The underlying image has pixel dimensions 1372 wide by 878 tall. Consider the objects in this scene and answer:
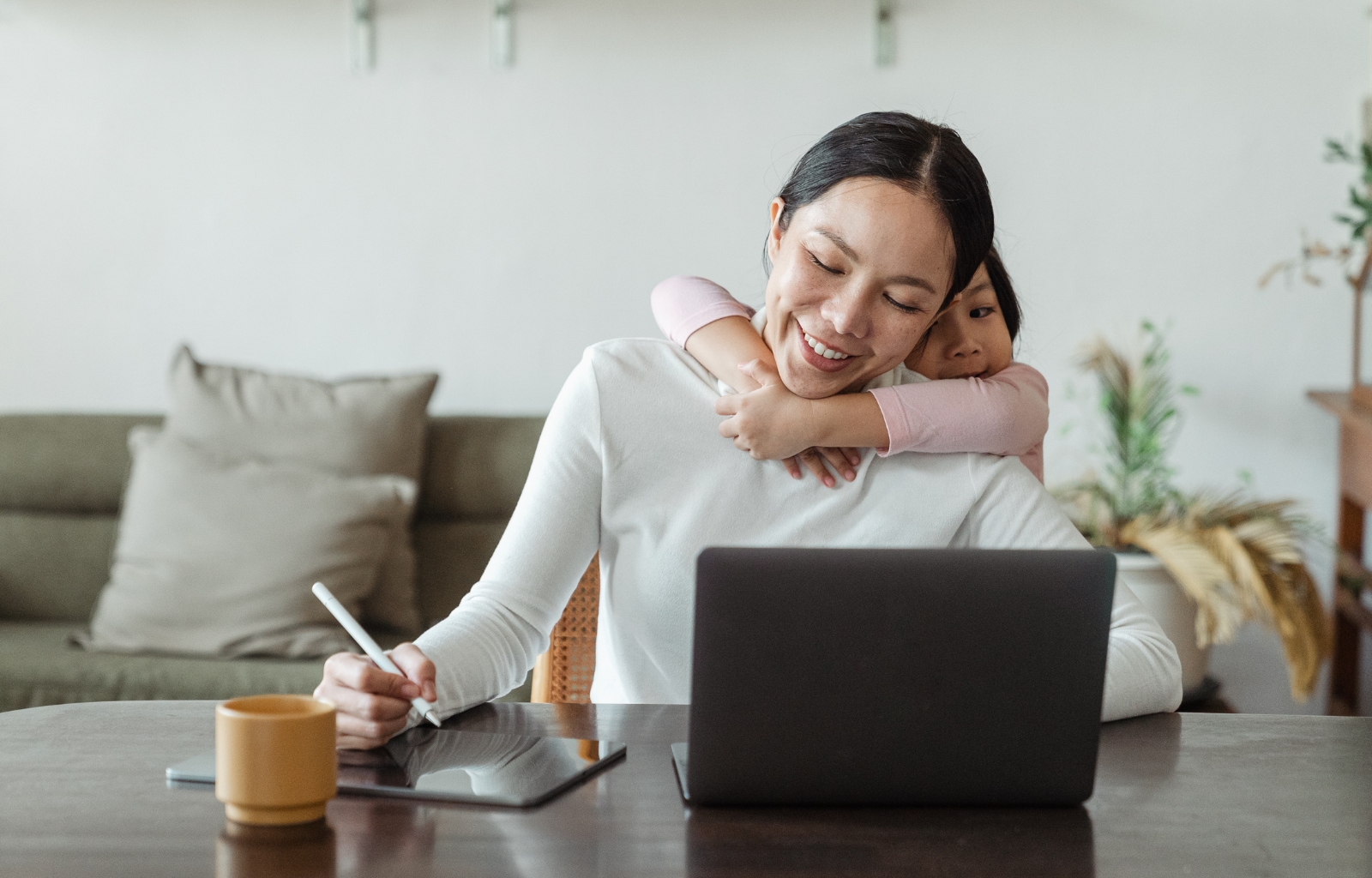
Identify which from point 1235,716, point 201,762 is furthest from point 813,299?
point 201,762

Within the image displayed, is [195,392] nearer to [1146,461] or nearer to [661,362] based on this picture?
[661,362]

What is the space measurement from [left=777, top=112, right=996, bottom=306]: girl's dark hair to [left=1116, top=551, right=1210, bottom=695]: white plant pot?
1.43 meters

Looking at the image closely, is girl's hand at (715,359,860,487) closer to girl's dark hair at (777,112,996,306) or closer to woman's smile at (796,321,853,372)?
woman's smile at (796,321,853,372)

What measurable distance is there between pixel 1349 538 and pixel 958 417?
2.00 m

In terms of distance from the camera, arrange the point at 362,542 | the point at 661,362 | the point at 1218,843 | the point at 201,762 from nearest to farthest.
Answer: the point at 1218,843 < the point at 201,762 < the point at 661,362 < the point at 362,542

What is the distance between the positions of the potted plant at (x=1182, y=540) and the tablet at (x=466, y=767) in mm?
1748

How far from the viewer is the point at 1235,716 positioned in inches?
42.6

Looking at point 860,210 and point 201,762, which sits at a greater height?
point 860,210

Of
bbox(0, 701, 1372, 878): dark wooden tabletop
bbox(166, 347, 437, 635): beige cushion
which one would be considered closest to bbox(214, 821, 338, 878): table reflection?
bbox(0, 701, 1372, 878): dark wooden tabletop

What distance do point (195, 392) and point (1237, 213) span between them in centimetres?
226

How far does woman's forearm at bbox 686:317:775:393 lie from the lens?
124 centimetres

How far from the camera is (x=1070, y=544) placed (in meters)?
1.17

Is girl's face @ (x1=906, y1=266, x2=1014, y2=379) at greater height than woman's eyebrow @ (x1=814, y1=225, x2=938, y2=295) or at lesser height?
lesser

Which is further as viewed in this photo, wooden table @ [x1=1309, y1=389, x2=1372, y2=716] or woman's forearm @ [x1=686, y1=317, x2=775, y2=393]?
wooden table @ [x1=1309, y1=389, x2=1372, y2=716]
